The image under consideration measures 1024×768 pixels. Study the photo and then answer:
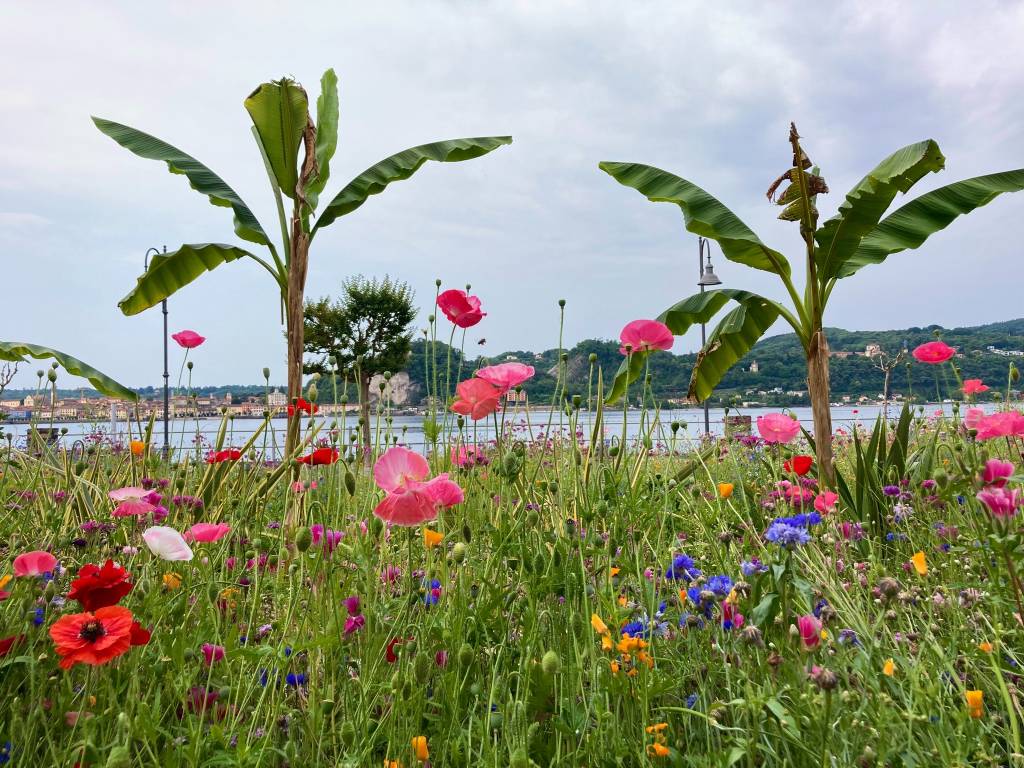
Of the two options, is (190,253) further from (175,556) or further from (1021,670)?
(1021,670)

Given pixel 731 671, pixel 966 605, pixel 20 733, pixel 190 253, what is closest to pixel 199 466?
pixel 190 253

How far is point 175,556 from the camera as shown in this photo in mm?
1370

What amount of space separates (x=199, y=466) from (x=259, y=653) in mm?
3339

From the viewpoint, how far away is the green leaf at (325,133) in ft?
15.0

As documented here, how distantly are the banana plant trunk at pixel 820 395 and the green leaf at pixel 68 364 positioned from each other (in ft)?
15.6

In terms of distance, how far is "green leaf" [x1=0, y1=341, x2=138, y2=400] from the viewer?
4.79 meters

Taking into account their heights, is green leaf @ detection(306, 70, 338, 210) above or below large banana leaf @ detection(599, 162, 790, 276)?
above

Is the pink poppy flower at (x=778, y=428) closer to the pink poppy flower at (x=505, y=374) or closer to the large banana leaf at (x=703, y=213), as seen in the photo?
the pink poppy flower at (x=505, y=374)

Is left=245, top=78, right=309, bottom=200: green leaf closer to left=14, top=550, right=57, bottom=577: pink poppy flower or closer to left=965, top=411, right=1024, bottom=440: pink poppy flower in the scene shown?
left=14, top=550, right=57, bottom=577: pink poppy flower

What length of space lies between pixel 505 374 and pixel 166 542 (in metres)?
0.94

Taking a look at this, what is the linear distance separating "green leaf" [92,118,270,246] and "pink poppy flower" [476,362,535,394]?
361 centimetres

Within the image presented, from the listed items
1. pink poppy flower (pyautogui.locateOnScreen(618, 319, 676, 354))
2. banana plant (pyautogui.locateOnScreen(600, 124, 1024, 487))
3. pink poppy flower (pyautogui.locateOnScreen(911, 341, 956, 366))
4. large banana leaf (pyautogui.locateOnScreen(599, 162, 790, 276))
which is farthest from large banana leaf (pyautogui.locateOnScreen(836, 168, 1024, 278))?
pink poppy flower (pyautogui.locateOnScreen(618, 319, 676, 354))

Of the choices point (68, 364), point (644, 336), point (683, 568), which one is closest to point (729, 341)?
point (644, 336)

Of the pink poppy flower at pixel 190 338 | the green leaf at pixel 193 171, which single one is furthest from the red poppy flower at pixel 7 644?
the green leaf at pixel 193 171
